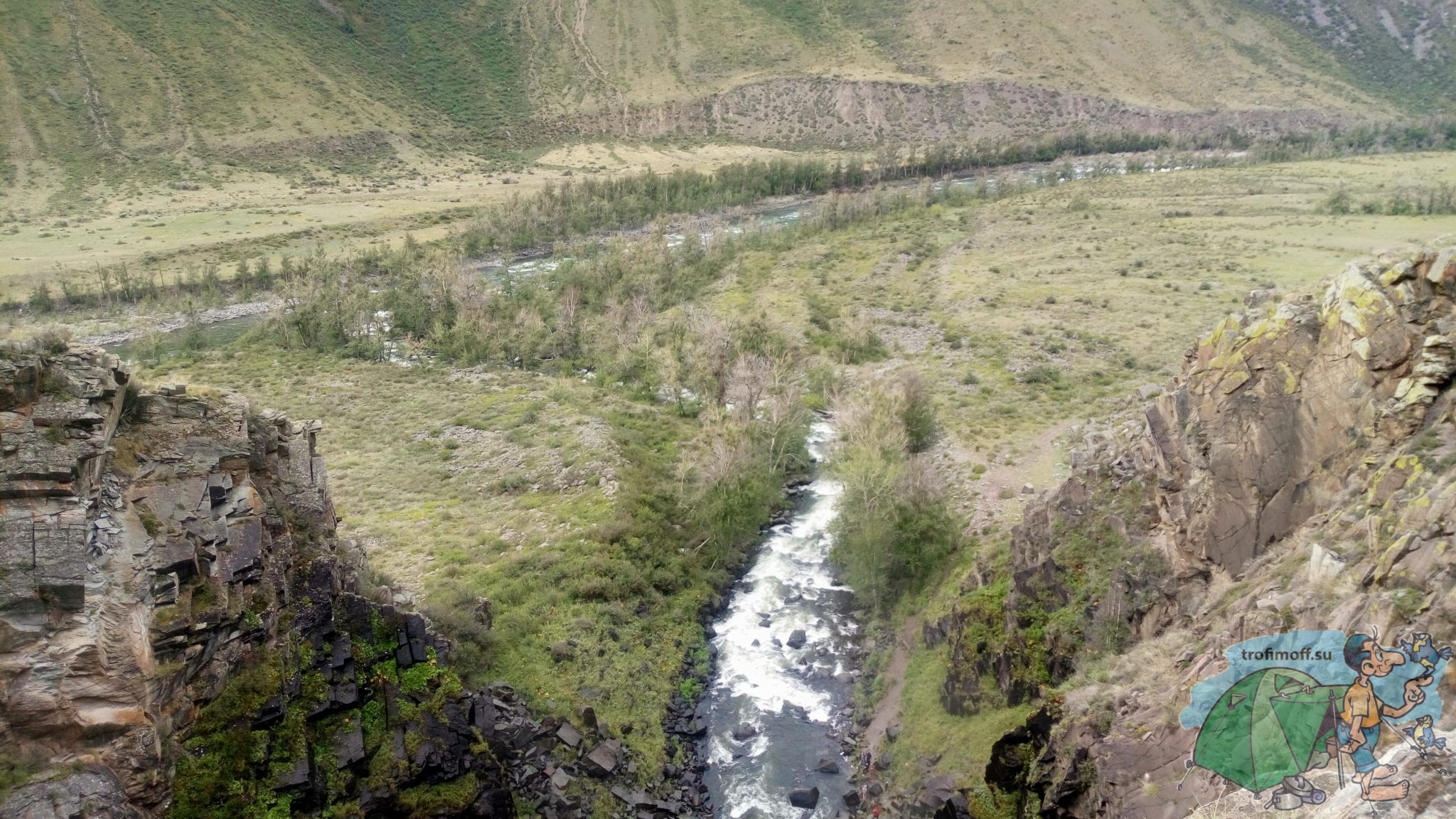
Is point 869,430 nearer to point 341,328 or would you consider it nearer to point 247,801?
point 247,801

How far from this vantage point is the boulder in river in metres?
31.8

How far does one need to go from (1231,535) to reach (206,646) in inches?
1113

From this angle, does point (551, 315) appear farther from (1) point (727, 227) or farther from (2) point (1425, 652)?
(2) point (1425, 652)

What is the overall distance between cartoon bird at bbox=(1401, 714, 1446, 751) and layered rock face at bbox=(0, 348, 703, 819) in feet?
80.1

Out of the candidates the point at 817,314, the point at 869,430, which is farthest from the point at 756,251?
the point at 869,430

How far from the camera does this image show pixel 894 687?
3600cm

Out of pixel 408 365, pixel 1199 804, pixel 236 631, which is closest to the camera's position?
pixel 1199 804

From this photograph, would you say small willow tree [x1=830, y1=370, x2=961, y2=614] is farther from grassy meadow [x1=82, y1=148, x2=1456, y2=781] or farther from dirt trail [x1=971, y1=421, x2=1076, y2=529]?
dirt trail [x1=971, y1=421, x2=1076, y2=529]

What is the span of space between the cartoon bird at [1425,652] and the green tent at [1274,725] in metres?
1.53

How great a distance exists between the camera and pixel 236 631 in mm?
24516

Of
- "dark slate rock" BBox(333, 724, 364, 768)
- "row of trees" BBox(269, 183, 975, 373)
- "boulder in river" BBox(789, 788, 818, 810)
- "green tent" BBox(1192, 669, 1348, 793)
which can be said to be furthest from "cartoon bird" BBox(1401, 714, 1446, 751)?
"row of trees" BBox(269, 183, 975, 373)

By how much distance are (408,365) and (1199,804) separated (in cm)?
7175

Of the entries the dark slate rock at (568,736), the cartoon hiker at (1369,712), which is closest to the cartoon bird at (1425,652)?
the cartoon hiker at (1369,712)

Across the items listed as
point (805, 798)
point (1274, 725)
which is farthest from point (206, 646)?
point (1274, 725)
